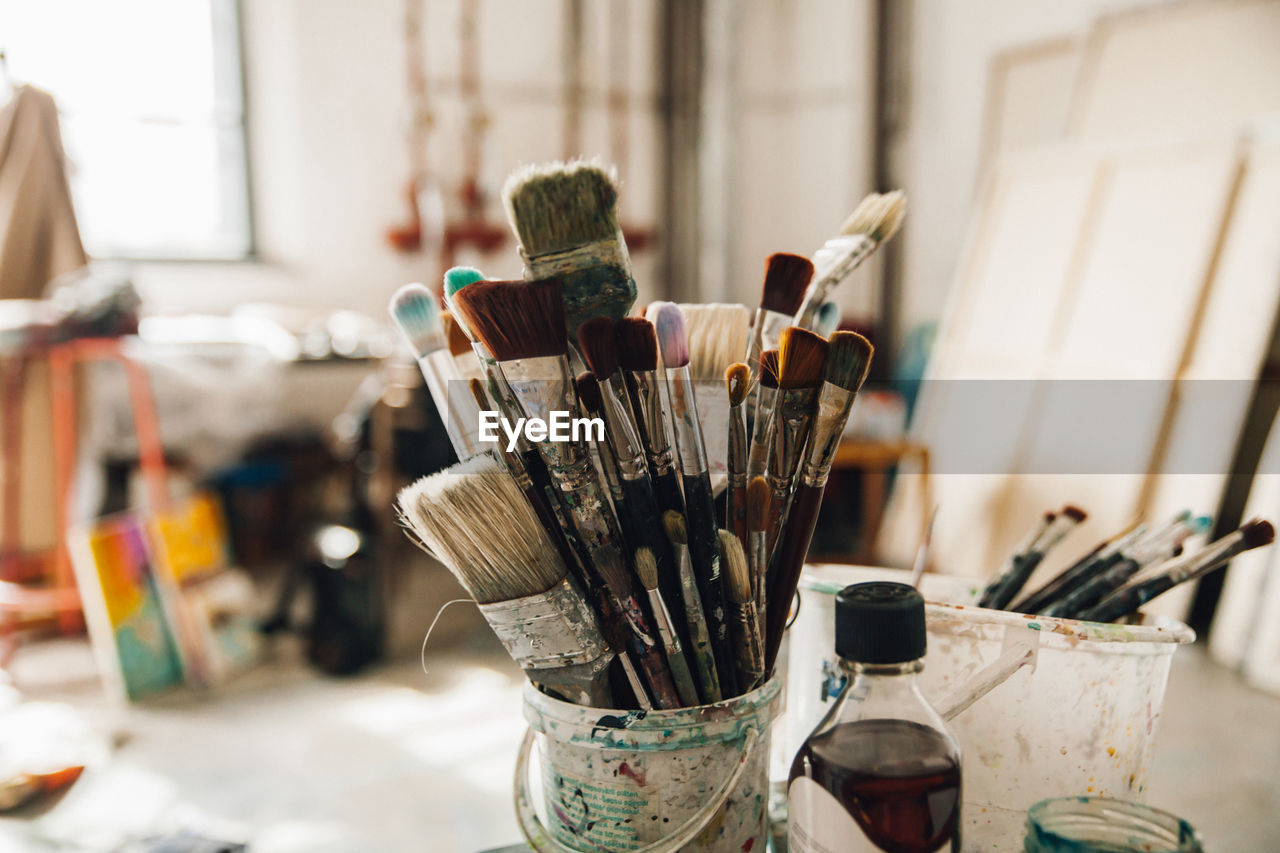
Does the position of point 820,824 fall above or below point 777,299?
below

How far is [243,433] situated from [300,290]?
866 mm

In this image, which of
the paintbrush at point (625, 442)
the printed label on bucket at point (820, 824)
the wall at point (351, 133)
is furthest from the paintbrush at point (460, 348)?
the wall at point (351, 133)

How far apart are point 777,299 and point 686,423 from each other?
13 centimetres

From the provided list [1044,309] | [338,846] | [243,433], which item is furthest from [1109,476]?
[243,433]

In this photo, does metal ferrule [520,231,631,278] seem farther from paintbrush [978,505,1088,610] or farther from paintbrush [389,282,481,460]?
paintbrush [978,505,1088,610]

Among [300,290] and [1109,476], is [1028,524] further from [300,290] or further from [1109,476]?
[300,290]

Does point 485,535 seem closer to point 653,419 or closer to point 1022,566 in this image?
point 653,419

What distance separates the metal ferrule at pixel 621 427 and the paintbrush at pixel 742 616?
67 millimetres

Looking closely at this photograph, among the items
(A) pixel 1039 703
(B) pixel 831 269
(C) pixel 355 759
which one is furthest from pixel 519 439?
(C) pixel 355 759

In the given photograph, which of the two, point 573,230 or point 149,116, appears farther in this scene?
point 149,116

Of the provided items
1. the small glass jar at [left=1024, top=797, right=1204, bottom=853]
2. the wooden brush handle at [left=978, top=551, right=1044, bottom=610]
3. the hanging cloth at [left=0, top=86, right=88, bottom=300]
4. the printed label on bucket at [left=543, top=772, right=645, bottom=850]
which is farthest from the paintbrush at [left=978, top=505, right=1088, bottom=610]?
the hanging cloth at [left=0, top=86, right=88, bottom=300]

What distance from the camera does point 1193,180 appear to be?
8.59 feet

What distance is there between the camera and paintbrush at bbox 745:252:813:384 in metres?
0.60

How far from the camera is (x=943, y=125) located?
12.6 ft
